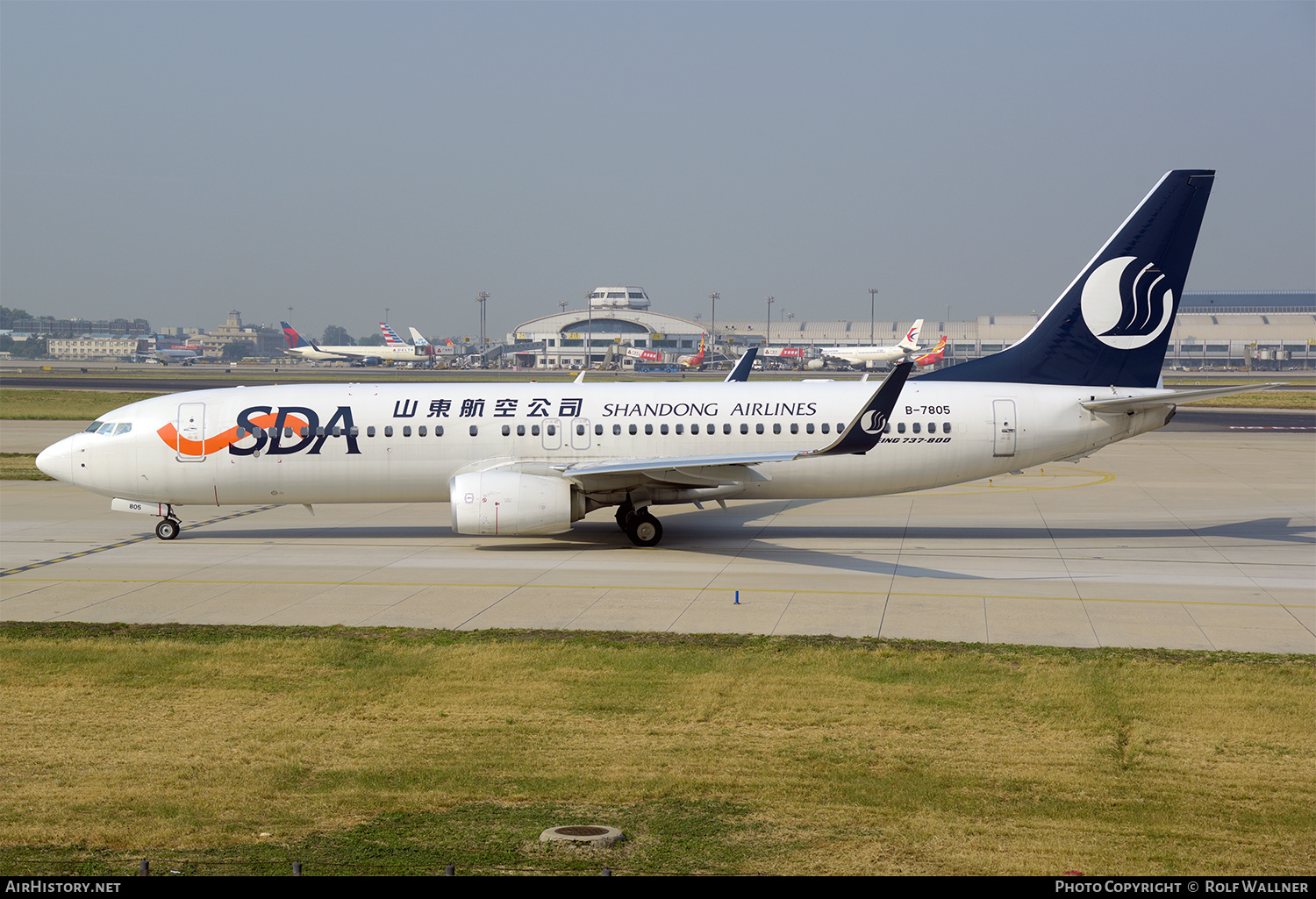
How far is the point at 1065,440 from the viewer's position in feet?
94.2

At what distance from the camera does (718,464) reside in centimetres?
2594

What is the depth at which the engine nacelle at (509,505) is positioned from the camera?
26031 mm

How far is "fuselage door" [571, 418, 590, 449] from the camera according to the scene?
2862cm

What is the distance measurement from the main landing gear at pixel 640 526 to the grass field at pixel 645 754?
9493 mm

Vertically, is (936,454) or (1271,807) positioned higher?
(936,454)

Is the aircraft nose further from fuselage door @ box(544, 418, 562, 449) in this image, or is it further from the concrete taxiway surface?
fuselage door @ box(544, 418, 562, 449)

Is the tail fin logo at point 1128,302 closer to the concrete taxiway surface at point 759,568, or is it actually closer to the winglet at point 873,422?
the concrete taxiway surface at point 759,568

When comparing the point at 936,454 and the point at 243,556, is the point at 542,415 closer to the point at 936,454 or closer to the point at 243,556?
the point at 243,556

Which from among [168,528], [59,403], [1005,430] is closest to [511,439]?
[168,528]

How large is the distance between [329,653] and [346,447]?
448 inches

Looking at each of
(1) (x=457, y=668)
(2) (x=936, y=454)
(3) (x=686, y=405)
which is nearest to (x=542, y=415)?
(3) (x=686, y=405)

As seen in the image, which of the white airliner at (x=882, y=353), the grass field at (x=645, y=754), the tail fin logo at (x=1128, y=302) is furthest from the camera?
the white airliner at (x=882, y=353)

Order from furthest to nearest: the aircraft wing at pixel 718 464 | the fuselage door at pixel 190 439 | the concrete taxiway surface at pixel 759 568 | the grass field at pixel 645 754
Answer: the fuselage door at pixel 190 439 < the aircraft wing at pixel 718 464 < the concrete taxiway surface at pixel 759 568 < the grass field at pixel 645 754

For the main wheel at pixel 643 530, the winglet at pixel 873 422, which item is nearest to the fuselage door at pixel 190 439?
the main wheel at pixel 643 530
